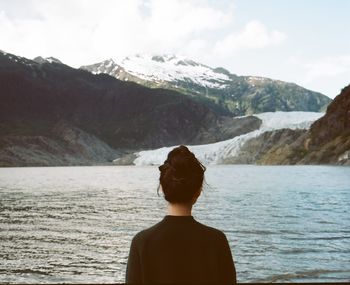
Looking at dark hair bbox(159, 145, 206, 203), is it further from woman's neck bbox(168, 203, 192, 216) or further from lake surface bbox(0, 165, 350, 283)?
lake surface bbox(0, 165, 350, 283)

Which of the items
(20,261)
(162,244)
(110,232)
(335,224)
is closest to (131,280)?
(162,244)

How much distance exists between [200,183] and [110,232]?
3938 centimetres

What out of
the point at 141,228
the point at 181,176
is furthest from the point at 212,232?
the point at 141,228

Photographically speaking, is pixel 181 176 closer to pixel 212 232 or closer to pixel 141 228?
pixel 212 232

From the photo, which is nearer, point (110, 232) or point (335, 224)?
point (110, 232)

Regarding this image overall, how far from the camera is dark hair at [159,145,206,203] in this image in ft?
13.3

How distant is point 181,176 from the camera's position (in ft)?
13.3

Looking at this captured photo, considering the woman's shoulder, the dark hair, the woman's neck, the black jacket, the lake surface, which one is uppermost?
the dark hair

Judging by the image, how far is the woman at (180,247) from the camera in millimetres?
3975

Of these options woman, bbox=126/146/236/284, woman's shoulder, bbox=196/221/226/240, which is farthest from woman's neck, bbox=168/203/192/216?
woman's shoulder, bbox=196/221/226/240

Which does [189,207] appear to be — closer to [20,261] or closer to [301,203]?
[20,261]

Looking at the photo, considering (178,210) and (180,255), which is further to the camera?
(178,210)

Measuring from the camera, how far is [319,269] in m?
25.0

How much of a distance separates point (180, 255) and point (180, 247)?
0.17 feet
